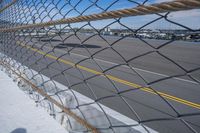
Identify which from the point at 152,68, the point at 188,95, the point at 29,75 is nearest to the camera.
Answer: the point at 29,75

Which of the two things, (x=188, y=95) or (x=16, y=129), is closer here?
(x=16, y=129)

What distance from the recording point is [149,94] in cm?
677

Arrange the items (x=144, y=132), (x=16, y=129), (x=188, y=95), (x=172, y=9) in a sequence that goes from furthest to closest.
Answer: (x=188, y=95) → (x=16, y=129) → (x=144, y=132) → (x=172, y=9)

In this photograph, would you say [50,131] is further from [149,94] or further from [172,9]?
[149,94]

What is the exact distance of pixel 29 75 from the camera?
8.69 ft

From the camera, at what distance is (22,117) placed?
1.72 m

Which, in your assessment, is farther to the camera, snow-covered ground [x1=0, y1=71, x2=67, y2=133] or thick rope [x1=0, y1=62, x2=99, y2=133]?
snow-covered ground [x1=0, y1=71, x2=67, y2=133]

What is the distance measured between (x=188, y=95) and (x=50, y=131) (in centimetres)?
645

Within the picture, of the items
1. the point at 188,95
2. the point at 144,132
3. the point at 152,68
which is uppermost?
the point at 144,132

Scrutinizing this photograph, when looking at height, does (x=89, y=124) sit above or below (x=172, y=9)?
below

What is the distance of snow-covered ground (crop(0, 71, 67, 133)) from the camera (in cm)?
158

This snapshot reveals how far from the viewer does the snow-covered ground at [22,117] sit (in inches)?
62.0

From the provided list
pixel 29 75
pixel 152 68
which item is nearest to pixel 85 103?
pixel 29 75

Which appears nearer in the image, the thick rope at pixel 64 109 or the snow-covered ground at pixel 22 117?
the thick rope at pixel 64 109
